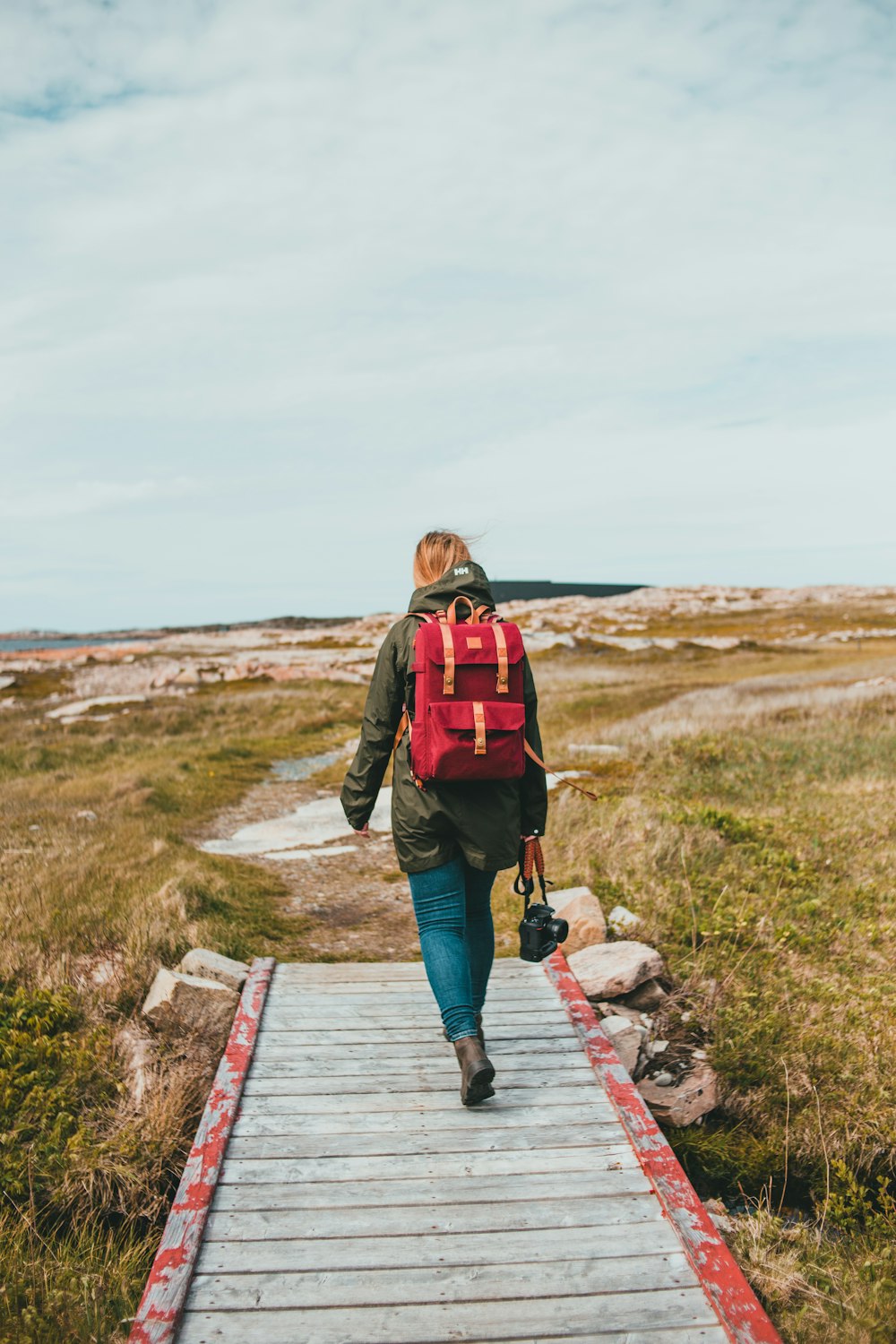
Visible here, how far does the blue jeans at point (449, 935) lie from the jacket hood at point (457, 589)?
1.26 meters

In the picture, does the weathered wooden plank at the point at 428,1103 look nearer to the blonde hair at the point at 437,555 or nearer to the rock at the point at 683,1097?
the rock at the point at 683,1097

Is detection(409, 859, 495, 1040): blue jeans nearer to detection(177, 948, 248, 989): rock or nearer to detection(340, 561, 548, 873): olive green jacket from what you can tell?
detection(340, 561, 548, 873): olive green jacket

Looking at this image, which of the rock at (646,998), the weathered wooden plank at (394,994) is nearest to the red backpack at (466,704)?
the weathered wooden plank at (394,994)

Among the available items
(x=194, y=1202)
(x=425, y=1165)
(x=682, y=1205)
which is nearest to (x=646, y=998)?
(x=682, y=1205)

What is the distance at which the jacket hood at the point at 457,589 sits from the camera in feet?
13.7

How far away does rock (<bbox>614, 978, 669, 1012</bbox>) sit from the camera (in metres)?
6.32

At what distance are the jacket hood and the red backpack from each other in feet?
0.78

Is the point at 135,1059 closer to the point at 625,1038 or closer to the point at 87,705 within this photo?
the point at 625,1038

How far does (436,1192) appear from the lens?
3.75 meters

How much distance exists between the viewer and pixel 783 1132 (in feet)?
18.1

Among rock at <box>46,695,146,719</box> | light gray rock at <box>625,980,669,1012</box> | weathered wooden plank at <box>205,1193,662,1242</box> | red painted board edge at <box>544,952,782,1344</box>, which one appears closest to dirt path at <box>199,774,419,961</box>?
light gray rock at <box>625,980,669,1012</box>

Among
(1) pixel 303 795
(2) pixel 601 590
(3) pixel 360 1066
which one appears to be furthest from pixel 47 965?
(2) pixel 601 590

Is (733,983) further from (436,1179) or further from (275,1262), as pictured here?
(275,1262)

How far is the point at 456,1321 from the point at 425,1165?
898mm
